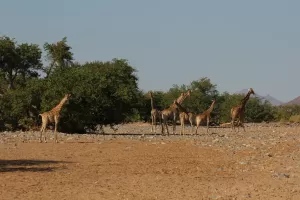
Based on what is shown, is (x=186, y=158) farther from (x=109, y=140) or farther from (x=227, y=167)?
(x=109, y=140)

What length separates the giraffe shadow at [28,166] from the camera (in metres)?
14.7

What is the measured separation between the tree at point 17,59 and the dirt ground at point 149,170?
2315 cm

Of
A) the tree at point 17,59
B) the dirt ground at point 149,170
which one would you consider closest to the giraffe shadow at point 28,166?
the dirt ground at point 149,170

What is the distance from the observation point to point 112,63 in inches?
1943

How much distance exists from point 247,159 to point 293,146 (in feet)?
13.2

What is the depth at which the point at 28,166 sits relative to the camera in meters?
15.4

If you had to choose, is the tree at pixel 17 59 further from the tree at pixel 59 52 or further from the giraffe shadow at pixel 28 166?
the giraffe shadow at pixel 28 166

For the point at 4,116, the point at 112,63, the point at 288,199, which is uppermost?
the point at 112,63

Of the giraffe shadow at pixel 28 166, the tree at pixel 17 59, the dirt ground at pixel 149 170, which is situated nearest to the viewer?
the dirt ground at pixel 149 170

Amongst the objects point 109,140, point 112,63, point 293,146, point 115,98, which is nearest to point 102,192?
point 293,146

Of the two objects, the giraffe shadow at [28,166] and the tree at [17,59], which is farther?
the tree at [17,59]

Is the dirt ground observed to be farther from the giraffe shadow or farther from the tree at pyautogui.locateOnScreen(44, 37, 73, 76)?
the tree at pyautogui.locateOnScreen(44, 37, 73, 76)

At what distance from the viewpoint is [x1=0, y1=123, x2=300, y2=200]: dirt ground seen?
11891mm

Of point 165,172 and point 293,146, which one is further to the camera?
point 293,146
